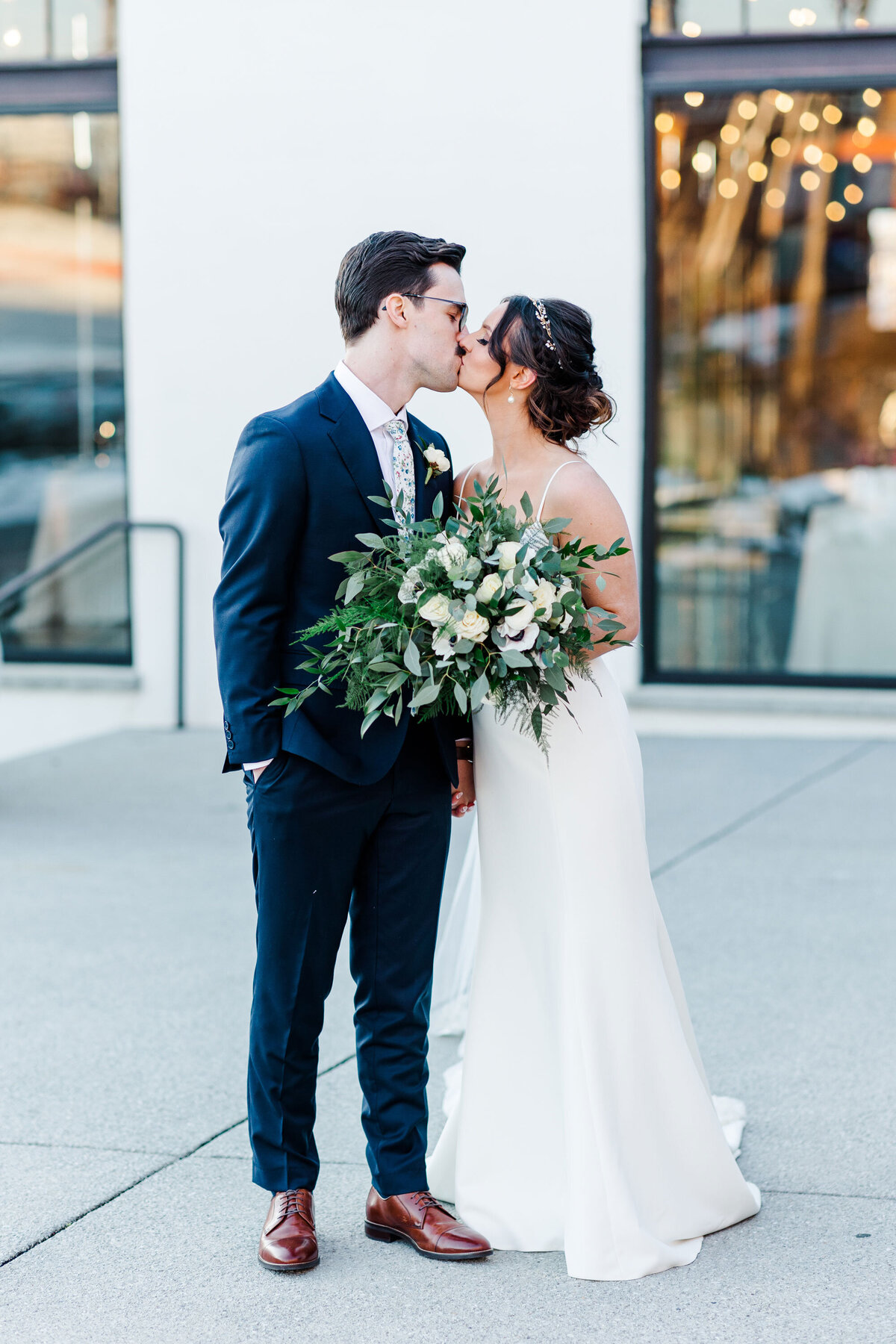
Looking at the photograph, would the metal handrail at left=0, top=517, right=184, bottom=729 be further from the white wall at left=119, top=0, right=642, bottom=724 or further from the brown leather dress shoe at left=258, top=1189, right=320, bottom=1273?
the brown leather dress shoe at left=258, top=1189, right=320, bottom=1273

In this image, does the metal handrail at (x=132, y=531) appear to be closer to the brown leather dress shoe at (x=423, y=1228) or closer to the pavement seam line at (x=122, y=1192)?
the pavement seam line at (x=122, y=1192)

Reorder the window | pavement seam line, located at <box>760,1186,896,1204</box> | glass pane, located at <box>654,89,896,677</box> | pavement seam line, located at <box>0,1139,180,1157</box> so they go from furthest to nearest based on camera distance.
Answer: the window, glass pane, located at <box>654,89,896,677</box>, pavement seam line, located at <box>0,1139,180,1157</box>, pavement seam line, located at <box>760,1186,896,1204</box>

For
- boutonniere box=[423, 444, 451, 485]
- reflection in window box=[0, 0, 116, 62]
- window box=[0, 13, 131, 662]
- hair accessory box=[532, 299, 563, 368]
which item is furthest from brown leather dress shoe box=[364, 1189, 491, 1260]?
reflection in window box=[0, 0, 116, 62]

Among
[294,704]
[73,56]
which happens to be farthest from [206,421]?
[294,704]

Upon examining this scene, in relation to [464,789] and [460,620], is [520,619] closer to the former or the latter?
[460,620]

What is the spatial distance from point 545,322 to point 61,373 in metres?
7.49

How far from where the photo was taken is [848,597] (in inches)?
368

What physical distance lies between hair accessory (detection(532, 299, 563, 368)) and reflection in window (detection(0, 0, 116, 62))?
7.42 m

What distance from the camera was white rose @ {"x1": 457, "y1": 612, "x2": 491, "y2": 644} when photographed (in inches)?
104

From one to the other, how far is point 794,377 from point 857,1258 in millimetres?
7041

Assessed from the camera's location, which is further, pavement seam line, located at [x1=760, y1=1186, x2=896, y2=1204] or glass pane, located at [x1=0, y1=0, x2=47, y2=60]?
glass pane, located at [x1=0, y1=0, x2=47, y2=60]

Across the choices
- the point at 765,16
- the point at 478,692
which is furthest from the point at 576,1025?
the point at 765,16

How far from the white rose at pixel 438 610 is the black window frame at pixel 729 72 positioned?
265 inches

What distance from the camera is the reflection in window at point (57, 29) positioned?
30.8 feet
